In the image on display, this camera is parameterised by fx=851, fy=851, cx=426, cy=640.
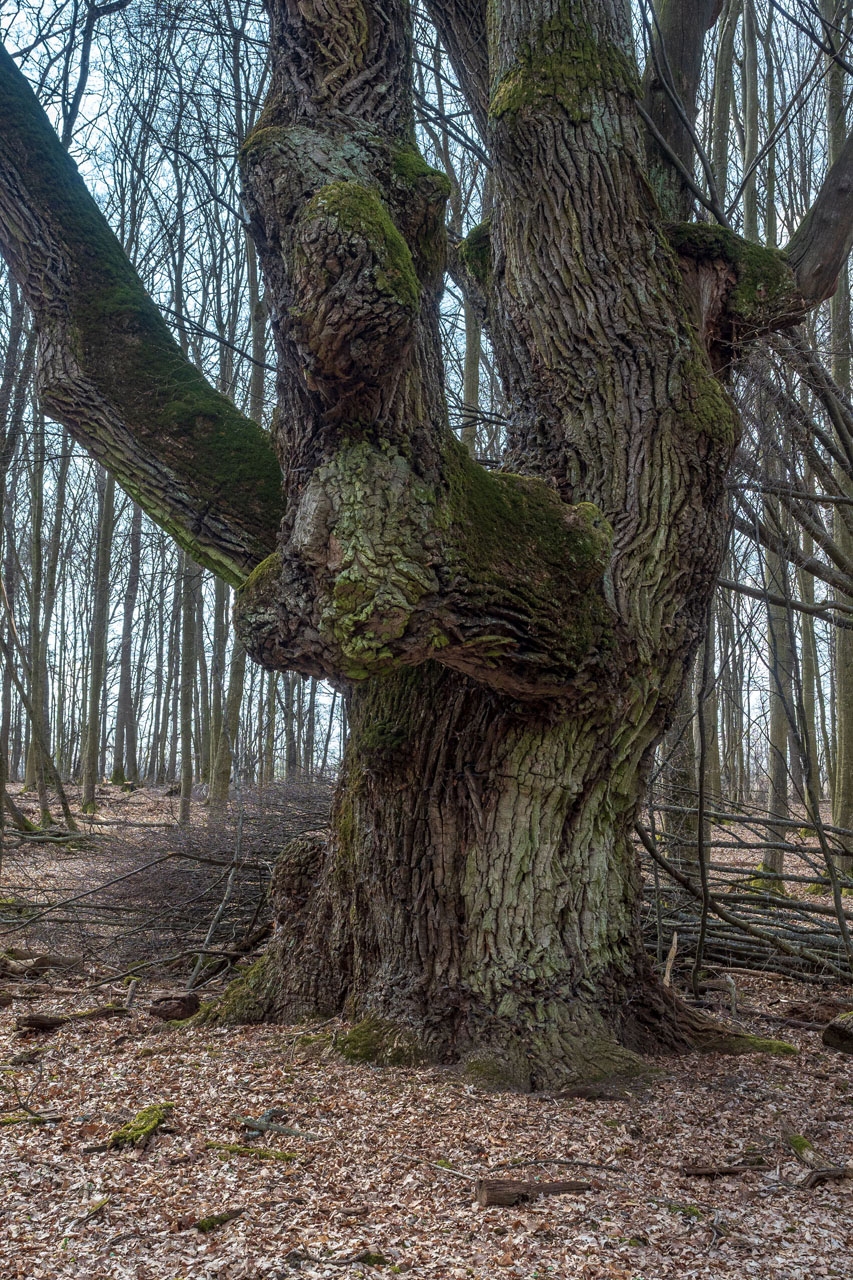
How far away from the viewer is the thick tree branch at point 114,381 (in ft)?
11.1

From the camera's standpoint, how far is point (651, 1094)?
3.11 meters

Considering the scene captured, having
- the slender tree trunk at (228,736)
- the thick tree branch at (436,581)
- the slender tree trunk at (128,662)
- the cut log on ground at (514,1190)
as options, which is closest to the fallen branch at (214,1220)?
the cut log on ground at (514,1190)

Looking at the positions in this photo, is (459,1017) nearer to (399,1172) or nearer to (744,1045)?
(399,1172)

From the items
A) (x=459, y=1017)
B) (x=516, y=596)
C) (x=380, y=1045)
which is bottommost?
(x=380, y=1045)

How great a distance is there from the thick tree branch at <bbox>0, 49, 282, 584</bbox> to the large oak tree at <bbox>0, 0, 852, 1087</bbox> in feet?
0.04

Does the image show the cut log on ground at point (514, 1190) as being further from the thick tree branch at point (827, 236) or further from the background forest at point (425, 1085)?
the thick tree branch at point (827, 236)

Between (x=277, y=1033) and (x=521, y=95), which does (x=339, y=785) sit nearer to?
(x=277, y=1033)

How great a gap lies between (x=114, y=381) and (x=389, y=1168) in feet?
9.79

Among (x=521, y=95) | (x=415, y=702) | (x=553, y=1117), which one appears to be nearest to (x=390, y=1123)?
(x=553, y=1117)

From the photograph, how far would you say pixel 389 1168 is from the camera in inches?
102

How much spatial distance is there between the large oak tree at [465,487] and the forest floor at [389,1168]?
0.33 m

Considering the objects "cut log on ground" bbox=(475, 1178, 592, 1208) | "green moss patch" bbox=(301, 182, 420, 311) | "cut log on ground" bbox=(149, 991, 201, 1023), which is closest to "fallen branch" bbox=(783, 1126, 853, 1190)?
"cut log on ground" bbox=(475, 1178, 592, 1208)

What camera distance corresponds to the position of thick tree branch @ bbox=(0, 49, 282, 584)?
338cm

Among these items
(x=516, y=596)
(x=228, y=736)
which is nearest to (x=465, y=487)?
(x=516, y=596)
